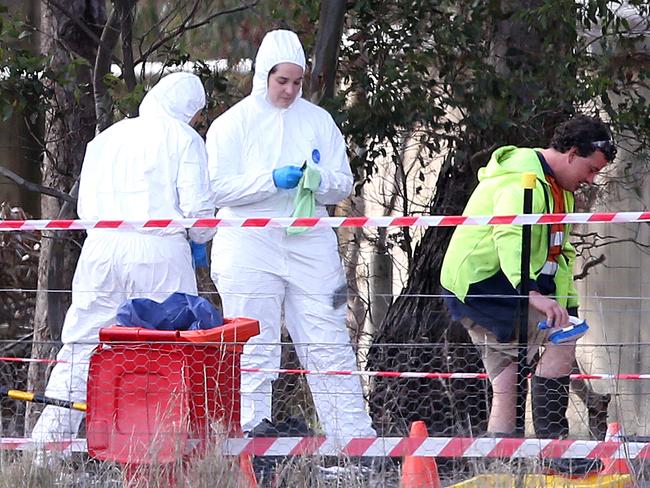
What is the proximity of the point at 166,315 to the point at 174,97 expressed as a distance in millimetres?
1715

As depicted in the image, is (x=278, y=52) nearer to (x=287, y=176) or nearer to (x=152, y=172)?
(x=287, y=176)

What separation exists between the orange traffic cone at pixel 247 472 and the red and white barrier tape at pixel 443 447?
27mm

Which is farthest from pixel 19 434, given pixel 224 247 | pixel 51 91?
pixel 51 91

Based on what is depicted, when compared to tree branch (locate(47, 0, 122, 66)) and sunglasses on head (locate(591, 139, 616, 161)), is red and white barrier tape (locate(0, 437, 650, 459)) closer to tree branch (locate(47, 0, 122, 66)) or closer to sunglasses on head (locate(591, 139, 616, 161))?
sunglasses on head (locate(591, 139, 616, 161))

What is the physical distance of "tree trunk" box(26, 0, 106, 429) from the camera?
9.23 m

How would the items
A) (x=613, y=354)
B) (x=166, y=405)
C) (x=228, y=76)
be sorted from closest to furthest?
(x=166, y=405), (x=613, y=354), (x=228, y=76)

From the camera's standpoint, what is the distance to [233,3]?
9.71m

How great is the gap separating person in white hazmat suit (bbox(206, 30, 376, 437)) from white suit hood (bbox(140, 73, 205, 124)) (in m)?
0.17

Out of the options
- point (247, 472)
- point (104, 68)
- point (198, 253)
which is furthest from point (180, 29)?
point (247, 472)

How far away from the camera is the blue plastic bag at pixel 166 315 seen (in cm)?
487

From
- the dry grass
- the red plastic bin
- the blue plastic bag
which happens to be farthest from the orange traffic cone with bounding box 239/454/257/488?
the blue plastic bag

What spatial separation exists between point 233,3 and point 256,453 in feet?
17.1

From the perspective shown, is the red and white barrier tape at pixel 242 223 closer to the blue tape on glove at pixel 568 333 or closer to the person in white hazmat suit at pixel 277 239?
the person in white hazmat suit at pixel 277 239

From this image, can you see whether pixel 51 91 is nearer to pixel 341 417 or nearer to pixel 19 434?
pixel 19 434
